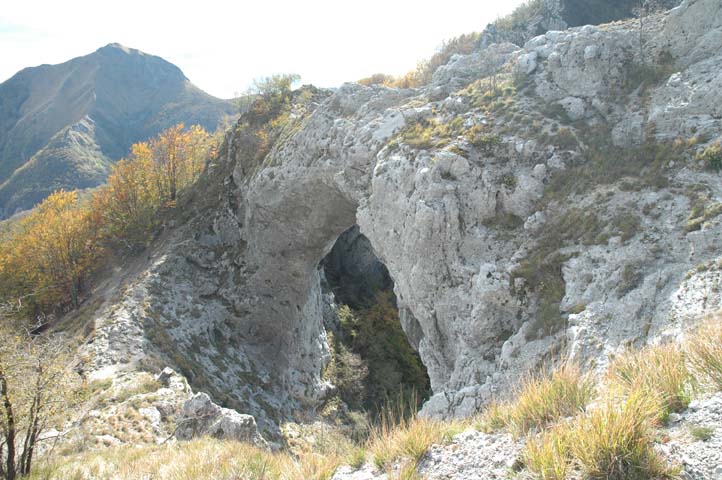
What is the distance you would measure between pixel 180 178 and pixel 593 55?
Result: 3143 cm

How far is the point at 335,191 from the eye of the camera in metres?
24.7

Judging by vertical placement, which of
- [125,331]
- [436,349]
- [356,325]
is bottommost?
[356,325]

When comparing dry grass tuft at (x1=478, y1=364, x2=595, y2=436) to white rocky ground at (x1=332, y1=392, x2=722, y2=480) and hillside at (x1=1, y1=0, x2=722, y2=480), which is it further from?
white rocky ground at (x1=332, y1=392, x2=722, y2=480)

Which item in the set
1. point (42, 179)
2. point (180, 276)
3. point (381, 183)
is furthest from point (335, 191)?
point (42, 179)

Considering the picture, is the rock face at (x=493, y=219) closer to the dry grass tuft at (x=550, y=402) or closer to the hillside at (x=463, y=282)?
the hillside at (x=463, y=282)

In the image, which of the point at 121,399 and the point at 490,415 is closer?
the point at 490,415

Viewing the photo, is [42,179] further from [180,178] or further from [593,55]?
[593,55]

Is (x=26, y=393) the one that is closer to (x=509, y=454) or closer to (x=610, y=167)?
(x=509, y=454)

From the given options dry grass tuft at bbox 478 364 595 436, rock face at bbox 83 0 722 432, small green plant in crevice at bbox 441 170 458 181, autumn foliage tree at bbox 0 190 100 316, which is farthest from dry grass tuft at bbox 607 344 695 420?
autumn foliage tree at bbox 0 190 100 316

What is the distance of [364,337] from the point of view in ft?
130

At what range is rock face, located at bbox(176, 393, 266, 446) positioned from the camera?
45.6 ft

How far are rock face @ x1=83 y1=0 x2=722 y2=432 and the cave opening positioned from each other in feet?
17.0

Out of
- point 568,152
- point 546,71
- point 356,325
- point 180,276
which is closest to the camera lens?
point 568,152

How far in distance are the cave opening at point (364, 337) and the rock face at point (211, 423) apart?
13.1m
